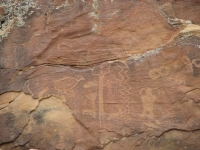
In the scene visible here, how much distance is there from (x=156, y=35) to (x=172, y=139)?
114 centimetres

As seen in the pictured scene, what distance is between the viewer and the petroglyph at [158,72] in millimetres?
3916

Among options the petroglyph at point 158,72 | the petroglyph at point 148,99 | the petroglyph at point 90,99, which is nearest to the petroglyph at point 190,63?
the petroglyph at point 158,72

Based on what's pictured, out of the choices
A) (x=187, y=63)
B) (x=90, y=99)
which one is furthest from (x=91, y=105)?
(x=187, y=63)

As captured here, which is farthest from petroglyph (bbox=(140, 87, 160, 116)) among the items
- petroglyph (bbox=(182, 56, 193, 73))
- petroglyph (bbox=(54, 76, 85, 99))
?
petroglyph (bbox=(54, 76, 85, 99))

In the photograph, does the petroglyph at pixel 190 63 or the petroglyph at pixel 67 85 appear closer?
the petroglyph at pixel 190 63

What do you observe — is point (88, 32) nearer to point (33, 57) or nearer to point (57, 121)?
point (33, 57)

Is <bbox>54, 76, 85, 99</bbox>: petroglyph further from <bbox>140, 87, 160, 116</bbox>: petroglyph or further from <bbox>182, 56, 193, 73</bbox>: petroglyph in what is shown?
<bbox>182, 56, 193, 73</bbox>: petroglyph

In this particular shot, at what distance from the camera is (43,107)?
4.01 m

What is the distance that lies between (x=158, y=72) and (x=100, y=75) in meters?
0.63

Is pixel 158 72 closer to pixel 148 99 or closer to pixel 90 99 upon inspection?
pixel 148 99

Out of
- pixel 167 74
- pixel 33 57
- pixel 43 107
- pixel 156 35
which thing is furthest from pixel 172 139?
pixel 33 57

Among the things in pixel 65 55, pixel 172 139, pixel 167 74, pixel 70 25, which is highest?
pixel 70 25

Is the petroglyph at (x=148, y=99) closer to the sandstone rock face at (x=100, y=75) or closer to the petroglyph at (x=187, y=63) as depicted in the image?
the sandstone rock face at (x=100, y=75)

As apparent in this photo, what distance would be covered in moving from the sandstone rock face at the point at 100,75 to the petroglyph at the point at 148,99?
0.03 ft
